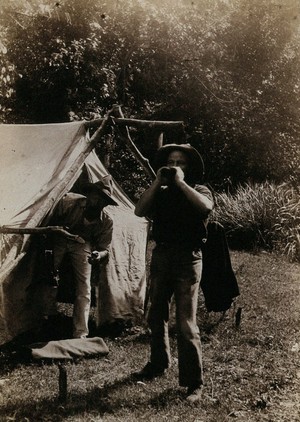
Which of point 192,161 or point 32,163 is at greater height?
point 32,163

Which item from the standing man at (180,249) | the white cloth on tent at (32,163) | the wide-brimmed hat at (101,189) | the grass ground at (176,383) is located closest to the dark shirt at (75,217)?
the wide-brimmed hat at (101,189)

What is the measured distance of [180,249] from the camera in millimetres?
4805

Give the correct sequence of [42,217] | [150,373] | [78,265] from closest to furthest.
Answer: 1. [150,373]
2. [42,217]
3. [78,265]

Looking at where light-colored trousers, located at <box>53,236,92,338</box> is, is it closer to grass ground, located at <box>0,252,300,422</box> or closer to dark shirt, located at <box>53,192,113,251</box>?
dark shirt, located at <box>53,192,113,251</box>


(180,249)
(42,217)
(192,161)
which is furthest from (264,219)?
(180,249)

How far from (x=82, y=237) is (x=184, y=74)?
13258 mm

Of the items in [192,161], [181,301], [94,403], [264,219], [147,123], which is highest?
[147,123]

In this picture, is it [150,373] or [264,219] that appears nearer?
[150,373]

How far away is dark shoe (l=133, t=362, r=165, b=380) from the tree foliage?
1146 centimetres

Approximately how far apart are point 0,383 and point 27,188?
7.79 feet

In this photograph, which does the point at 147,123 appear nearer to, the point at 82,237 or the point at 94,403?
the point at 82,237

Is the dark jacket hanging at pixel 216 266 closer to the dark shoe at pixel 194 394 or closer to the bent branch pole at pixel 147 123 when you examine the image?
the bent branch pole at pixel 147 123

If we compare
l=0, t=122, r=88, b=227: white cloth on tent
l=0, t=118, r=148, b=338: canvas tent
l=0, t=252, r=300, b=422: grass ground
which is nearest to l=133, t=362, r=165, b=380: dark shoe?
l=0, t=252, r=300, b=422: grass ground

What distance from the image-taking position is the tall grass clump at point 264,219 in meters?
14.1
